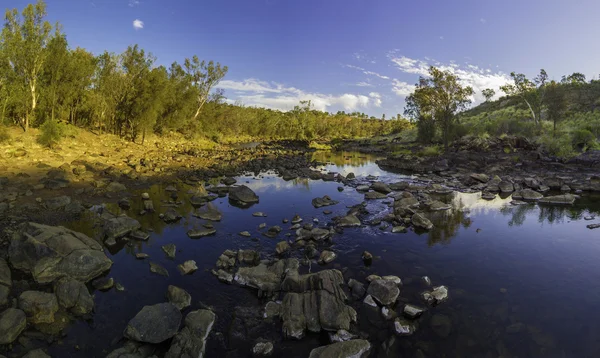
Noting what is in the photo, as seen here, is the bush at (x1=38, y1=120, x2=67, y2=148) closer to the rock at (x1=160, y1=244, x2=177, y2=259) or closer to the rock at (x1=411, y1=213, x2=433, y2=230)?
Answer: the rock at (x1=160, y1=244, x2=177, y2=259)

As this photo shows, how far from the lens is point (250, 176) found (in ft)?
98.5

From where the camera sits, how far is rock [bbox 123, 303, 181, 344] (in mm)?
7082

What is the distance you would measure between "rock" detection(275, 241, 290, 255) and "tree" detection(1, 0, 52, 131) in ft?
102

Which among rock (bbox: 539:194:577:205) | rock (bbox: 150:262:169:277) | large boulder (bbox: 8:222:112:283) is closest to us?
large boulder (bbox: 8:222:112:283)

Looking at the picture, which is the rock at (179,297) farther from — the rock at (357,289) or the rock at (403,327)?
the rock at (403,327)

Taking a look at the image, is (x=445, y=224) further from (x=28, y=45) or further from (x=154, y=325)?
(x=28, y=45)

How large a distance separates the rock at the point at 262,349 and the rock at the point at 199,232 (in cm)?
774

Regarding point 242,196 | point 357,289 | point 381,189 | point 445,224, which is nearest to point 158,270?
point 357,289

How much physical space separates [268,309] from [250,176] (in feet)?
73.5

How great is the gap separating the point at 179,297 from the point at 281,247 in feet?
15.2

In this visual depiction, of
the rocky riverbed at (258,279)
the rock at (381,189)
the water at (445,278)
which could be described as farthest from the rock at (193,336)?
the rock at (381,189)

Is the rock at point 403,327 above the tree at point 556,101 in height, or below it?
below

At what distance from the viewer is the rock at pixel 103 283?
30.9ft

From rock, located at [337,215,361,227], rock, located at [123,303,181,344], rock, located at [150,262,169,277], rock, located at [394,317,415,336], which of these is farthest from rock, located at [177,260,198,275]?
rock, located at [337,215,361,227]
